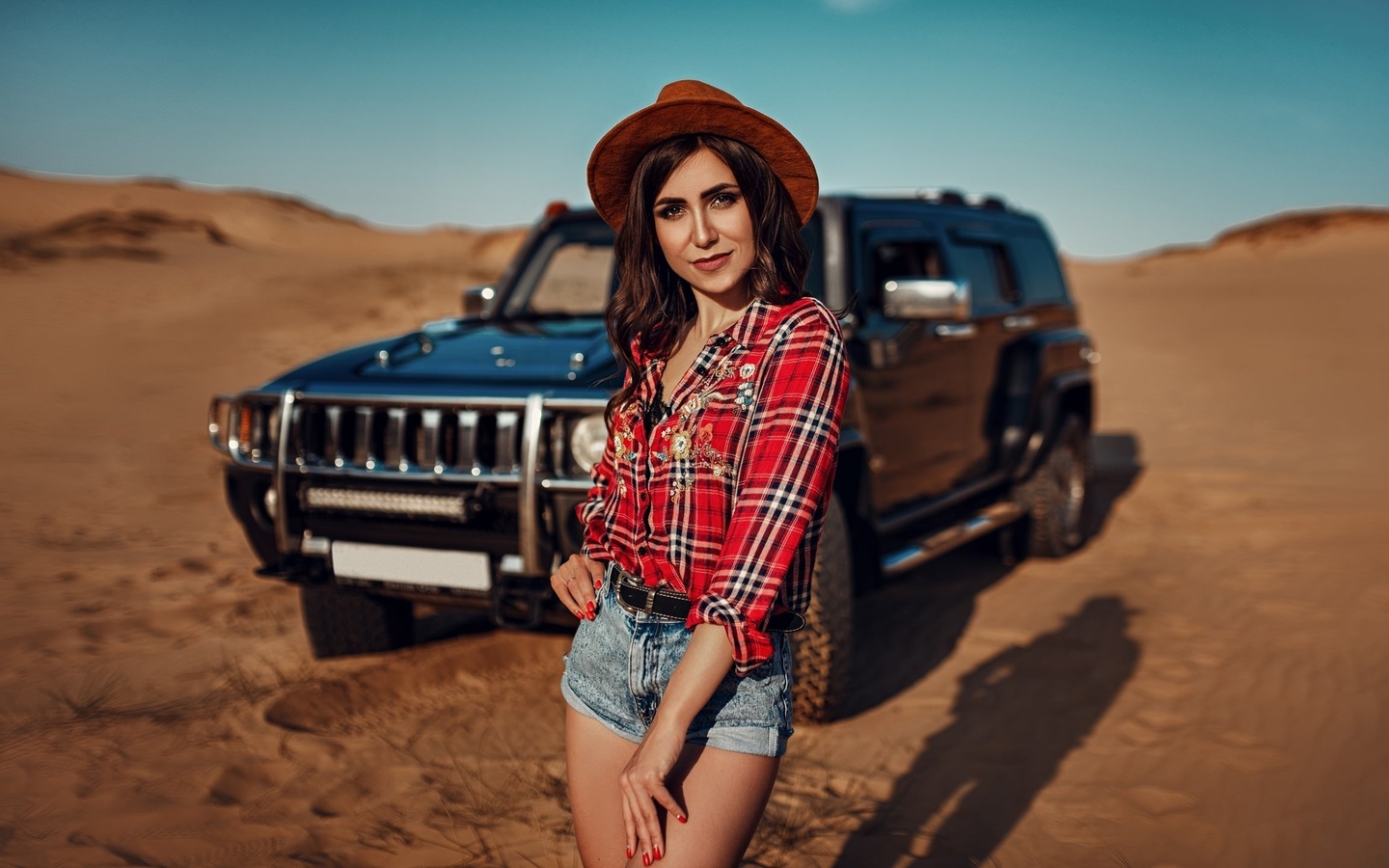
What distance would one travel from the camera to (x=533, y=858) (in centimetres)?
317

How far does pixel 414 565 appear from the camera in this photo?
379 cm

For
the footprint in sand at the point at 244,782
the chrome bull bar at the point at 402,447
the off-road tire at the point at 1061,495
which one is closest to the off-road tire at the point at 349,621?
the chrome bull bar at the point at 402,447

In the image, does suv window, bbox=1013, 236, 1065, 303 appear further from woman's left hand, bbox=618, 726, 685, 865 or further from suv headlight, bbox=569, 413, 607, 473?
woman's left hand, bbox=618, 726, 685, 865

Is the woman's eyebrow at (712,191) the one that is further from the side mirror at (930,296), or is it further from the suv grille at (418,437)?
the side mirror at (930,296)

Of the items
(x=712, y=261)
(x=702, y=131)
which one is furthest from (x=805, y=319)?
(x=702, y=131)

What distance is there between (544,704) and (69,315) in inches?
675

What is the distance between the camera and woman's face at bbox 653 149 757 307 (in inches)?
69.7

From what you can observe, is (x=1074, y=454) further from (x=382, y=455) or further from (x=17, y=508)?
(x=17, y=508)

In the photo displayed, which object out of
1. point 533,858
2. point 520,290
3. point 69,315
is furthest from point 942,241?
point 69,315

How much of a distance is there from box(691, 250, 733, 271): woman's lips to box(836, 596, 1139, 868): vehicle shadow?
6.96ft

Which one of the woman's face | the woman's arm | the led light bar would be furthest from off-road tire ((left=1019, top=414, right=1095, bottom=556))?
the woman's arm

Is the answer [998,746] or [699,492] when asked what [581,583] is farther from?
[998,746]

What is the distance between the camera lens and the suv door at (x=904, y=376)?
4.57 meters

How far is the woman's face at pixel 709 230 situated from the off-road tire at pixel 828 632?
6.99 ft
